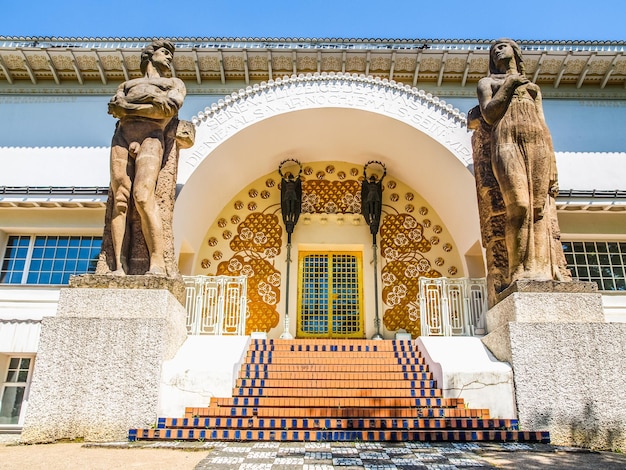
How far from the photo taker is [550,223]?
641 centimetres

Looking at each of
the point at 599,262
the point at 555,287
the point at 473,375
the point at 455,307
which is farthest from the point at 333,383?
the point at 599,262

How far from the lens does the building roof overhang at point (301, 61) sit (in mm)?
11141

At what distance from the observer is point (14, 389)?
8.41 meters

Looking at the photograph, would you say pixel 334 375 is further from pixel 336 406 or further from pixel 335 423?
pixel 335 423

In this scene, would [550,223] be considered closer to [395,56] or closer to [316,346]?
[316,346]

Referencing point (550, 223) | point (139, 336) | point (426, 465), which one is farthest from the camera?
point (550, 223)

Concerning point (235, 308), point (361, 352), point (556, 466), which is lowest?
point (556, 466)

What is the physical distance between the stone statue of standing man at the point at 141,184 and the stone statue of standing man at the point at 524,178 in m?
4.24

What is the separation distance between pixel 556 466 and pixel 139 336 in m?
4.21

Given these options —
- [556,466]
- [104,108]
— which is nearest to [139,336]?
[556,466]

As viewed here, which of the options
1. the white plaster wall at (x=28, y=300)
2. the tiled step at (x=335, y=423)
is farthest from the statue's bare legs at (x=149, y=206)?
the white plaster wall at (x=28, y=300)

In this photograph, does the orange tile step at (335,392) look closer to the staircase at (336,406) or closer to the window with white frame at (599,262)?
the staircase at (336,406)

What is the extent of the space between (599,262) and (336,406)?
706cm

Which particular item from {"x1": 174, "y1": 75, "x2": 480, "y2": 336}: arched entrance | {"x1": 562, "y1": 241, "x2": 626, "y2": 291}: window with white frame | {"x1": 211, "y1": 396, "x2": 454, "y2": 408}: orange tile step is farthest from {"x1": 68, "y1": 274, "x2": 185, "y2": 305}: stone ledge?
{"x1": 562, "y1": 241, "x2": 626, "y2": 291}: window with white frame
